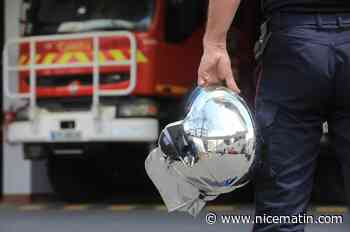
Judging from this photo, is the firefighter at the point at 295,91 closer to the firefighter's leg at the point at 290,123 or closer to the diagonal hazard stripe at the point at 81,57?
the firefighter's leg at the point at 290,123

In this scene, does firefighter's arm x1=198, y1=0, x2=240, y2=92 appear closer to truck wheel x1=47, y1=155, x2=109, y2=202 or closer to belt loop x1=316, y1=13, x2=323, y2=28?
belt loop x1=316, y1=13, x2=323, y2=28

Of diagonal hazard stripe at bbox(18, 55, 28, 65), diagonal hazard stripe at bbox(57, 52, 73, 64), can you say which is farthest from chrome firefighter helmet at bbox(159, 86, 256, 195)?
diagonal hazard stripe at bbox(18, 55, 28, 65)

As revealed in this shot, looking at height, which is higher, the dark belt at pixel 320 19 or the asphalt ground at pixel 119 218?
the dark belt at pixel 320 19

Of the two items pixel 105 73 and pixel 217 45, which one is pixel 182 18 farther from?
pixel 217 45

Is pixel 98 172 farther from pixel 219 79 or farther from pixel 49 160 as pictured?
pixel 219 79

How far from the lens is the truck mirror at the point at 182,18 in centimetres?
827

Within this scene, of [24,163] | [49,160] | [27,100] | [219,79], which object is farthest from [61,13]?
[219,79]

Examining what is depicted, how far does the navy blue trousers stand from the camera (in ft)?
8.70

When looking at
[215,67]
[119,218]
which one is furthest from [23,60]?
[215,67]

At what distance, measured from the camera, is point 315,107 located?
2.69m

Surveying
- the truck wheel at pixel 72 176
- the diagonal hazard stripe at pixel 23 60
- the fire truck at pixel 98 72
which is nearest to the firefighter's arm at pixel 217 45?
the fire truck at pixel 98 72

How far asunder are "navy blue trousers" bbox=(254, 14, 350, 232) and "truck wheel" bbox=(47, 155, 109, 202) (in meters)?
6.95

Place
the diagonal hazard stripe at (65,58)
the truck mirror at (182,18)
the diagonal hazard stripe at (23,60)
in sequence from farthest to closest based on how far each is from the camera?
the diagonal hazard stripe at (23,60), the diagonal hazard stripe at (65,58), the truck mirror at (182,18)

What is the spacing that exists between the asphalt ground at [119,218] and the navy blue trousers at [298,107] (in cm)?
330
